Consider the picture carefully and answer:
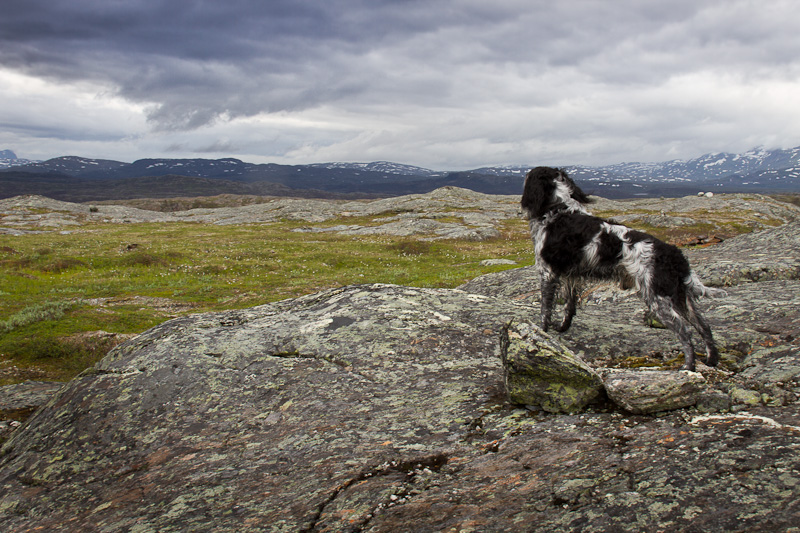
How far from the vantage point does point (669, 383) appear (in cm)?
591

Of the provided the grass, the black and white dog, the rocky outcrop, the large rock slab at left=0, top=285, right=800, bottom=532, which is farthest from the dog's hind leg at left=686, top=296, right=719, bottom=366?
the grass

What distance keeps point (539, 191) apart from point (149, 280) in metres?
36.0

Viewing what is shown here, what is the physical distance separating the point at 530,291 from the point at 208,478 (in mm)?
16317

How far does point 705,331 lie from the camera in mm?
7703

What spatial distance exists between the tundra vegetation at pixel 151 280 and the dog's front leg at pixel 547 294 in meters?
17.1

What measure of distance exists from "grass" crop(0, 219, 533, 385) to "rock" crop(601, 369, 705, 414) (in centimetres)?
1867

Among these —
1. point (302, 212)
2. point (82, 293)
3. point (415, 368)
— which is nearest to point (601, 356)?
point (415, 368)

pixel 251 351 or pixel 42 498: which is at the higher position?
pixel 251 351

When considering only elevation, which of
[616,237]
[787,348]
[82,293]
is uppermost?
[616,237]

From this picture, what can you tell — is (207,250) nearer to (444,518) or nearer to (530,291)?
(530,291)

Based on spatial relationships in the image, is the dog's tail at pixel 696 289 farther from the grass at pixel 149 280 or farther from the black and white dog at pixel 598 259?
the grass at pixel 149 280

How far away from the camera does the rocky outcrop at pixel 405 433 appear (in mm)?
4465

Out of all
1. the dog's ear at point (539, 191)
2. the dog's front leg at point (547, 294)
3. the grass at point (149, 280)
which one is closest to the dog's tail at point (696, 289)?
the dog's front leg at point (547, 294)

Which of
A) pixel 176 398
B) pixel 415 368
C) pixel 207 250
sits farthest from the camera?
pixel 207 250
